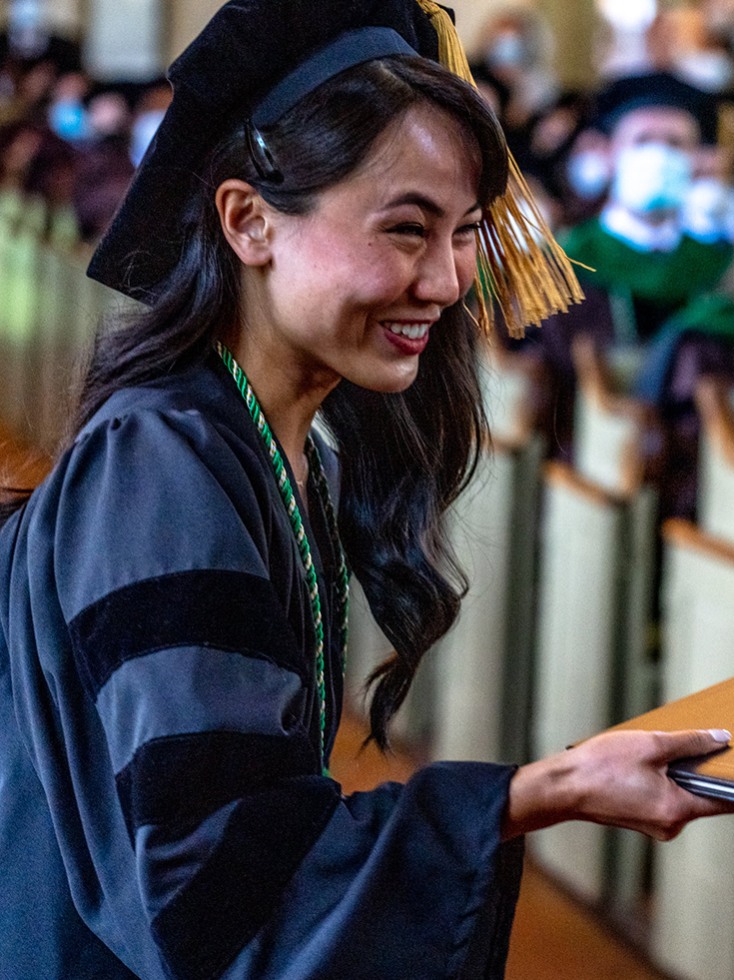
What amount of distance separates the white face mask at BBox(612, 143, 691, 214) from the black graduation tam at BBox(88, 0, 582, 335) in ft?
14.9

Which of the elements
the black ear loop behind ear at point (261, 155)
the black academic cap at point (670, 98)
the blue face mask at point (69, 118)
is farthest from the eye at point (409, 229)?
the blue face mask at point (69, 118)

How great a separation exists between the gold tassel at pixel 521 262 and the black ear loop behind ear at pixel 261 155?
26cm

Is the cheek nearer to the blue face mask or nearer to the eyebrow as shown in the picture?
the eyebrow

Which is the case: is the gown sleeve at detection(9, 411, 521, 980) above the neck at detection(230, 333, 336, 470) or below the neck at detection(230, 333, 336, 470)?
below

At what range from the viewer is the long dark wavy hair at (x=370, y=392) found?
1189 millimetres

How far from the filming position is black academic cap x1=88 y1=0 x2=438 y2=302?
1.20 metres

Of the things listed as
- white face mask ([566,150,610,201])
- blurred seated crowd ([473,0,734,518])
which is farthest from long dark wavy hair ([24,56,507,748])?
white face mask ([566,150,610,201])

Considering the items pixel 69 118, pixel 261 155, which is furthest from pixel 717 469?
pixel 69 118

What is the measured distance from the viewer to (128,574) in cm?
108

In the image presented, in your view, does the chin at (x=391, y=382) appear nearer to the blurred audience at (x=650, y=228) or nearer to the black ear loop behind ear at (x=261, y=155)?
the black ear loop behind ear at (x=261, y=155)

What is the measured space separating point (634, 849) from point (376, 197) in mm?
2180

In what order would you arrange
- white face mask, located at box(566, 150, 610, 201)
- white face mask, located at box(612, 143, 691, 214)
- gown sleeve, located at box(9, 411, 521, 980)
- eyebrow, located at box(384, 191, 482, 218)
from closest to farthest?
gown sleeve, located at box(9, 411, 521, 980) → eyebrow, located at box(384, 191, 482, 218) → white face mask, located at box(612, 143, 691, 214) → white face mask, located at box(566, 150, 610, 201)

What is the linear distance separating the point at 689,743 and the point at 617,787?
7 cm

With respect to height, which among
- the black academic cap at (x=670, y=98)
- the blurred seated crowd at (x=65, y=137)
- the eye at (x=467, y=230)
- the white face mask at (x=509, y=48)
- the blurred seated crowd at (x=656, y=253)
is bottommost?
the eye at (x=467, y=230)
